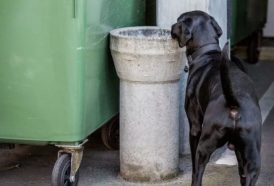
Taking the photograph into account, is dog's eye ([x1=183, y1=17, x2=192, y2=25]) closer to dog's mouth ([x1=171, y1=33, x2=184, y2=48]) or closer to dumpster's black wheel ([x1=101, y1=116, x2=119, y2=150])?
dog's mouth ([x1=171, y1=33, x2=184, y2=48])

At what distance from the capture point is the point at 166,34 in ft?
17.2

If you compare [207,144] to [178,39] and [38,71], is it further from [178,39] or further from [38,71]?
[38,71]

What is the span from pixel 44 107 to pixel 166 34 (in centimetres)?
116

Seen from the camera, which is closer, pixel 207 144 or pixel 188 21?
pixel 207 144

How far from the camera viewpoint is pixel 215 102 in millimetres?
4195

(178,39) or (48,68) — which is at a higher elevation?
(178,39)

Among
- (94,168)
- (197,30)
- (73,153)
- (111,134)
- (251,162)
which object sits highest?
(197,30)

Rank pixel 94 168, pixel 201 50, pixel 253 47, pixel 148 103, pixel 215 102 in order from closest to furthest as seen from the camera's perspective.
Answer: pixel 215 102
pixel 201 50
pixel 148 103
pixel 94 168
pixel 253 47

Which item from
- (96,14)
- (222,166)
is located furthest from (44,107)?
(222,166)

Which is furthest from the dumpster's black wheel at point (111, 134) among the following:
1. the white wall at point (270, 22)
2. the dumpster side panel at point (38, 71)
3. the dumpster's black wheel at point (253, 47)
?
the white wall at point (270, 22)

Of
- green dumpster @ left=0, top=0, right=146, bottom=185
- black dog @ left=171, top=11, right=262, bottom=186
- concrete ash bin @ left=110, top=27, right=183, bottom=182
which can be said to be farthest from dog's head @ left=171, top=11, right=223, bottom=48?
green dumpster @ left=0, top=0, right=146, bottom=185

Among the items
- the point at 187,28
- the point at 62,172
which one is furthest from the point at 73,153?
the point at 187,28

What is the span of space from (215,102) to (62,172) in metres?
1.21

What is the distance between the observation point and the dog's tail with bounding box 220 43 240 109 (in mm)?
4012
